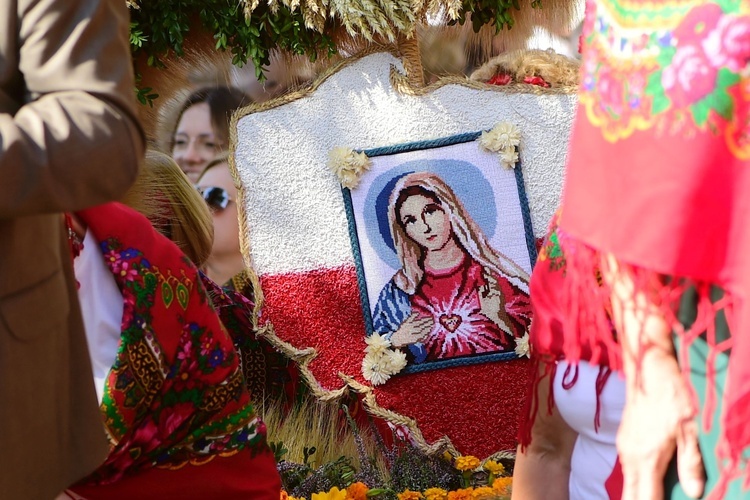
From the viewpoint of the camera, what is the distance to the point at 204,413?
177 cm

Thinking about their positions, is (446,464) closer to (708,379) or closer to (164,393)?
(164,393)

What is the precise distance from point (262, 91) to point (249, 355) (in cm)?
77

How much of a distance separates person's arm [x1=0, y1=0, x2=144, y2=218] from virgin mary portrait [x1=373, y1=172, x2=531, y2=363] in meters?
1.28

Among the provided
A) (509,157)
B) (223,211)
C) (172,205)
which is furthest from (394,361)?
(223,211)

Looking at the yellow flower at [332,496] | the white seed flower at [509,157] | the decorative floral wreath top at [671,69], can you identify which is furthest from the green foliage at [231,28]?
the decorative floral wreath top at [671,69]

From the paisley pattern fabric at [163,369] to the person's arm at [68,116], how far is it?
58 cm

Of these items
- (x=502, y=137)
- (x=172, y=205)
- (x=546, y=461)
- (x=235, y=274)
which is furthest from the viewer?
(x=235, y=274)

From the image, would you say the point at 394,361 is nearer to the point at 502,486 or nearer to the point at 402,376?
the point at 402,376

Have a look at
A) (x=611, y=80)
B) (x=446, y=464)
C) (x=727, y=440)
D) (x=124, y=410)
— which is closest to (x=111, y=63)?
(x=611, y=80)

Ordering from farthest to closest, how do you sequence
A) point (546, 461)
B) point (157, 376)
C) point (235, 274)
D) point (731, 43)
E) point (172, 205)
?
point (235, 274), point (172, 205), point (157, 376), point (546, 461), point (731, 43)

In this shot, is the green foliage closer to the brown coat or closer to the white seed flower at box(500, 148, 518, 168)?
the white seed flower at box(500, 148, 518, 168)

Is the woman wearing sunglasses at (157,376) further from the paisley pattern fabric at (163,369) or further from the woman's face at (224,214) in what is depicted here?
the woman's face at (224,214)

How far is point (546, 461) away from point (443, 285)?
0.91 meters

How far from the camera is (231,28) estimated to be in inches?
91.8
